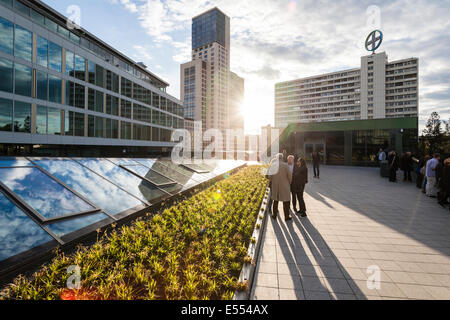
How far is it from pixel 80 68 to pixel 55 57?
3202mm

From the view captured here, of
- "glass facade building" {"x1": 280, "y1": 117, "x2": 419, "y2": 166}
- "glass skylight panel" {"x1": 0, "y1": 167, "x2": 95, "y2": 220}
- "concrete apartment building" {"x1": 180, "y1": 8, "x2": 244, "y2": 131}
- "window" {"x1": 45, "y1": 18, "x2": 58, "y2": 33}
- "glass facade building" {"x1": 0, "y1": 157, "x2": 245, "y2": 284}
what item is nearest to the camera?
"glass facade building" {"x1": 0, "y1": 157, "x2": 245, "y2": 284}

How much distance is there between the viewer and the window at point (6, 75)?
56.2 ft

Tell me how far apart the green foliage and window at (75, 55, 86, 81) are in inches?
1040

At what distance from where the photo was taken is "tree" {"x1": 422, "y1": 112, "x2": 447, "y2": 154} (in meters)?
54.0

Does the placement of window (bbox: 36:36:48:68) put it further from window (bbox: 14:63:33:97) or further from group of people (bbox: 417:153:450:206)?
group of people (bbox: 417:153:450:206)

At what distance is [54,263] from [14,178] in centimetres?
293

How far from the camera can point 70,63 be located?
23094mm

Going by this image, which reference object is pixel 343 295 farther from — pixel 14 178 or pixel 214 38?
pixel 214 38

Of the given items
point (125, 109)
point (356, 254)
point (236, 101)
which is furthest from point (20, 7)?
point (236, 101)

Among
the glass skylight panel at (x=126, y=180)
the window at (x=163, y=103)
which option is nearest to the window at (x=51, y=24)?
the window at (x=163, y=103)

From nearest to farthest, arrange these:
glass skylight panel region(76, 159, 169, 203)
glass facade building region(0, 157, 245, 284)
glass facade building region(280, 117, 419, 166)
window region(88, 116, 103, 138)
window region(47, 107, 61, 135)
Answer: glass facade building region(0, 157, 245, 284), glass skylight panel region(76, 159, 169, 203), window region(47, 107, 61, 135), glass facade building region(280, 117, 419, 166), window region(88, 116, 103, 138)

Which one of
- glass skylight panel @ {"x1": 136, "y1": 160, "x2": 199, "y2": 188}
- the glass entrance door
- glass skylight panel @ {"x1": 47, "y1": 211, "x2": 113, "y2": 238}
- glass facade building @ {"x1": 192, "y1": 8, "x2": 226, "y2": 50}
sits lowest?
Answer: glass skylight panel @ {"x1": 47, "y1": 211, "x2": 113, "y2": 238}

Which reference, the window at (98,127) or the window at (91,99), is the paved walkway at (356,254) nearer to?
the window at (98,127)

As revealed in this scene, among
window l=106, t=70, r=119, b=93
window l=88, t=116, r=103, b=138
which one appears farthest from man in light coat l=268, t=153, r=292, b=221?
window l=106, t=70, r=119, b=93
